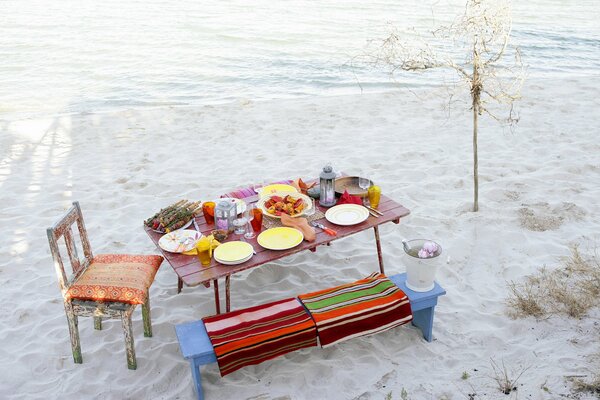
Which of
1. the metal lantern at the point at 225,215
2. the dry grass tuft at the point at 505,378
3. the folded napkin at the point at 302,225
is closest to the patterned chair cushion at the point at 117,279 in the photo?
the metal lantern at the point at 225,215

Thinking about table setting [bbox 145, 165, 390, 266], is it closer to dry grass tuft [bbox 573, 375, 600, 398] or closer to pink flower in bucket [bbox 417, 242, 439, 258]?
pink flower in bucket [bbox 417, 242, 439, 258]

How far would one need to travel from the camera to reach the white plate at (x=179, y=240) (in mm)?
3410

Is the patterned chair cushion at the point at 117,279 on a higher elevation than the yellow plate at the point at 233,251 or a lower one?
lower

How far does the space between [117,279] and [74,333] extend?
0.45m

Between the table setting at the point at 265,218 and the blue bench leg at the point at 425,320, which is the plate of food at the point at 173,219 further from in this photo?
the blue bench leg at the point at 425,320

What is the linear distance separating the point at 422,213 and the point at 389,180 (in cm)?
86

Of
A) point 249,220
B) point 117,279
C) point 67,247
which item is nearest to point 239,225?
point 249,220

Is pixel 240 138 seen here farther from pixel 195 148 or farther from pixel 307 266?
pixel 307 266

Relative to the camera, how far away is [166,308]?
4.02m

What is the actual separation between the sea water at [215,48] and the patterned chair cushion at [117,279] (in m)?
5.38

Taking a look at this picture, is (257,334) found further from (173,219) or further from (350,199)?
(350,199)

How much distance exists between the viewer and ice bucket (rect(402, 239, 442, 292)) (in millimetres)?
3412

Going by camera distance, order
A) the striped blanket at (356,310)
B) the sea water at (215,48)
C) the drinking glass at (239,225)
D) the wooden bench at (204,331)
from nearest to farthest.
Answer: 1. the wooden bench at (204,331)
2. the striped blanket at (356,310)
3. the drinking glass at (239,225)
4. the sea water at (215,48)

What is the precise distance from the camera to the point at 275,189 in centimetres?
418
